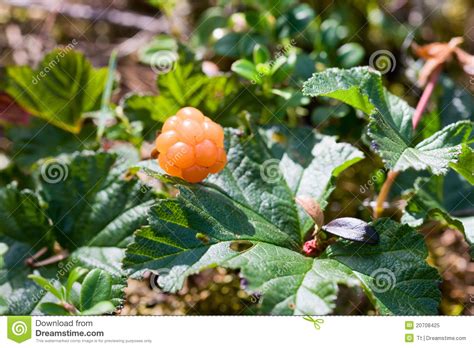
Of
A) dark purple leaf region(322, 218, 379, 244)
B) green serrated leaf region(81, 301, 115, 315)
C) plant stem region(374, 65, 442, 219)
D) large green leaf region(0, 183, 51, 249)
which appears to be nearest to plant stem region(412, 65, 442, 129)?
plant stem region(374, 65, 442, 219)

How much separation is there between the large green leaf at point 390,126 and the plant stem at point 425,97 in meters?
0.14

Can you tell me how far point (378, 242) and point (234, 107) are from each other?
0.67m

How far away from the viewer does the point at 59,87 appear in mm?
1873

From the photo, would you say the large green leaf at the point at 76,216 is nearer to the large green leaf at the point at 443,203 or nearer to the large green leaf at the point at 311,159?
the large green leaf at the point at 311,159

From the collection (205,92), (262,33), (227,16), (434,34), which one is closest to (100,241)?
(205,92)

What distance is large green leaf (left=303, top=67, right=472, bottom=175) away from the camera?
1.19 m

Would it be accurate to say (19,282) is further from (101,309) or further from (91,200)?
(101,309)

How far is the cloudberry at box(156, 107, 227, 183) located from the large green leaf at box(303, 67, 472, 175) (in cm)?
25

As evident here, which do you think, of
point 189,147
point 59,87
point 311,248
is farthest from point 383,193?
point 59,87

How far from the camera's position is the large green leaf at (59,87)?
1851 mm

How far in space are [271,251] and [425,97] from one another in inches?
27.9

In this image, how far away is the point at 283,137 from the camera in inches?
64.7

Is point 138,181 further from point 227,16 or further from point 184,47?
point 227,16

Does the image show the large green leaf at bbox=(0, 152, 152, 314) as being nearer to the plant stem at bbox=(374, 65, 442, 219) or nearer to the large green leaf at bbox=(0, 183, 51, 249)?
the large green leaf at bbox=(0, 183, 51, 249)
